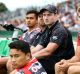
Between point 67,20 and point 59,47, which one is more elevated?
point 59,47

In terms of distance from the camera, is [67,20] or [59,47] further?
[67,20]

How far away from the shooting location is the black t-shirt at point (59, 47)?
→ 17.5 ft

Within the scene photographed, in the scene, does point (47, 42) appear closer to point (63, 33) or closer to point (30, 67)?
point (63, 33)

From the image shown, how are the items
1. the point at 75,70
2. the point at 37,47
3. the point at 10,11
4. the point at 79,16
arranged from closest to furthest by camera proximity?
the point at 75,70 → the point at 79,16 → the point at 37,47 → the point at 10,11

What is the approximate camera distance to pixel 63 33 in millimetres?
5469

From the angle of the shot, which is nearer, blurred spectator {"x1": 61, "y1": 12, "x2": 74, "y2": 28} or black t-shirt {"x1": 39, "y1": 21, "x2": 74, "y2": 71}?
black t-shirt {"x1": 39, "y1": 21, "x2": 74, "y2": 71}

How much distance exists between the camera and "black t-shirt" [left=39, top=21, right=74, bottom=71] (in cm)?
533

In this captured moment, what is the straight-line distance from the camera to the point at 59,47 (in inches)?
214

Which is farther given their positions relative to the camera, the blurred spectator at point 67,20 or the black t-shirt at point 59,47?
the blurred spectator at point 67,20

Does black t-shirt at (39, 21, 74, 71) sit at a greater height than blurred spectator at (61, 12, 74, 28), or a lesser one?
greater

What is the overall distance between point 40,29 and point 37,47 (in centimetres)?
61

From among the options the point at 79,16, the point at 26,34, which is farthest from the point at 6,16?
the point at 79,16

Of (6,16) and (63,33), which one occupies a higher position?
(63,33)

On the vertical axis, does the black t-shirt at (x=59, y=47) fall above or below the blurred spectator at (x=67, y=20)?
above
